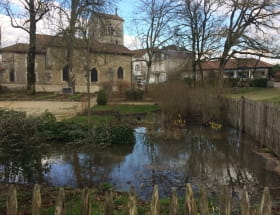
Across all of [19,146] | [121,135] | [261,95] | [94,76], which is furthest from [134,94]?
[94,76]

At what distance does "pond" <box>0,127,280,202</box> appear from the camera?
5.88 meters

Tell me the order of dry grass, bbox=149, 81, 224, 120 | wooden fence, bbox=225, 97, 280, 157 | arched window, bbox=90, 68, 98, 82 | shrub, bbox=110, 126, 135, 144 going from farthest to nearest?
arched window, bbox=90, 68, 98, 82 < dry grass, bbox=149, 81, 224, 120 < shrub, bbox=110, 126, 135, 144 < wooden fence, bbox=225, 97, 280, 157

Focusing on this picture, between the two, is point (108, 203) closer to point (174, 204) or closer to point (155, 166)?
point (174, 204)

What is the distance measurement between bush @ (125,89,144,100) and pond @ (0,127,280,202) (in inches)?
611

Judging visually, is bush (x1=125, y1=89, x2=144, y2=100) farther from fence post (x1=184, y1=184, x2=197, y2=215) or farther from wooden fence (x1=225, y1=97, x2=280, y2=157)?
fence post (x1=184, y1=184, x2=197, y2=215)

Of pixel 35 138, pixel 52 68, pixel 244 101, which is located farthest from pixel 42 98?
pixel 35 138

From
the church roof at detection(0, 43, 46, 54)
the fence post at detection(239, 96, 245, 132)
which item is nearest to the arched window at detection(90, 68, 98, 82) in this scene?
the church roof at detection(0, 43, 46, 54)

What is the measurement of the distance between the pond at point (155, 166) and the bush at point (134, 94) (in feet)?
50.9

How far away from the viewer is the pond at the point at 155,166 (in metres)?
5.88

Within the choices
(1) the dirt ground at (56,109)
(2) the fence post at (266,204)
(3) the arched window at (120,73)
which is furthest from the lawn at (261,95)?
(3) the arched window at (120,73)

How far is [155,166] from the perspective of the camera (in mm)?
7637

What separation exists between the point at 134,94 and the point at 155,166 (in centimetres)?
1906

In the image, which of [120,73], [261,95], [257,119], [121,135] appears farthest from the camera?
[120,73]

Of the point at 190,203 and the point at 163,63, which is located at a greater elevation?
the point at 163,63
